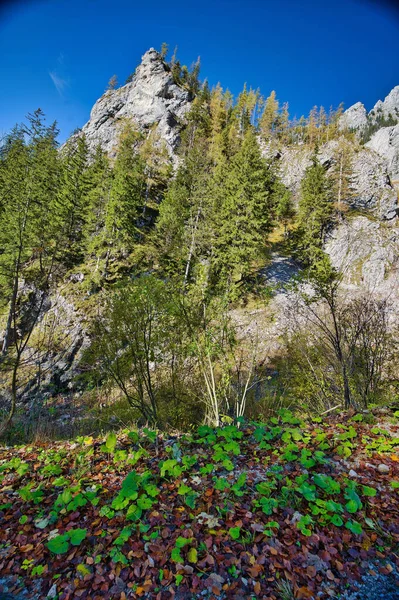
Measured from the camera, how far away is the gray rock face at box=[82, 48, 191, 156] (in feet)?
144

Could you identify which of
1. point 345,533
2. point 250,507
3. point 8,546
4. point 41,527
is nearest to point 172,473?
point 250,507

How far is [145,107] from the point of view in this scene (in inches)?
1880

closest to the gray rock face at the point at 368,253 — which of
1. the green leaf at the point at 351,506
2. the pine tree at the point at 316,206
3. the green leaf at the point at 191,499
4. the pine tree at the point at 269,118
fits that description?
the pine tree at the point at 316,206

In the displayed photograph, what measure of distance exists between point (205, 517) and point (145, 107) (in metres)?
60.2

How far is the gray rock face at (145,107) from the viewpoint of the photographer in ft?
144

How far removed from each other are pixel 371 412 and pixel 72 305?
1854 cm

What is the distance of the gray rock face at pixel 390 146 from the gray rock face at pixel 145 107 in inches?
1640

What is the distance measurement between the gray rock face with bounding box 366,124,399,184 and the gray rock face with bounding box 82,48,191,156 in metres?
41.7

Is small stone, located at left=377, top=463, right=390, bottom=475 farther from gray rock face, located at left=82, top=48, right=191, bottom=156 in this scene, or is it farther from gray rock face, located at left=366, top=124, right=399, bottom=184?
gray rock face, located at left=366, top=124, right=399, bottom=184

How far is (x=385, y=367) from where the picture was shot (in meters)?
5.71

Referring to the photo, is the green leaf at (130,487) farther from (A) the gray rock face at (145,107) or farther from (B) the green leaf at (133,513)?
(A) the gray rock face at (145,107)

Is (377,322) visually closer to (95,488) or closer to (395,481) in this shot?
(395,481)

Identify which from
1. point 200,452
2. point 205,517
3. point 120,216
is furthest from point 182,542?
point 120,216

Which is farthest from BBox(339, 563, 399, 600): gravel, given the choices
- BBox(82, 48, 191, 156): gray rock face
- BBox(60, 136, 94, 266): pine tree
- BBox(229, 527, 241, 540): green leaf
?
BBox(82, 48, 191, 156): gray rock face
